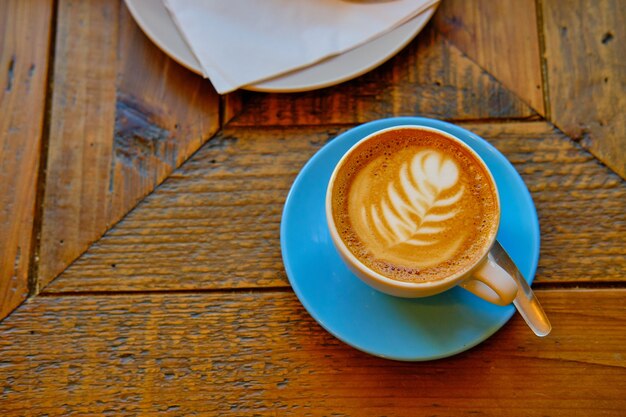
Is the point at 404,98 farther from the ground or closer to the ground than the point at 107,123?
farther from the ground

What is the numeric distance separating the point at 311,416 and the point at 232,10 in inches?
21.4

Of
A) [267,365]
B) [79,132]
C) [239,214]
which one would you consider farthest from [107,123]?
[267,365]

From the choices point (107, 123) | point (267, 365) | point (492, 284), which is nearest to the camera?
point (492, 284)

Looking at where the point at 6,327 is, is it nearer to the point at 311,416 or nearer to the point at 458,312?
the point at 311,416

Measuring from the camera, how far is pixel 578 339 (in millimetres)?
696

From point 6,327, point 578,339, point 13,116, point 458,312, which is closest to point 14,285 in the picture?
point 6,327

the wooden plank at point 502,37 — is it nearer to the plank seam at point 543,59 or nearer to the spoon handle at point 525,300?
the plank seam at point 543,59

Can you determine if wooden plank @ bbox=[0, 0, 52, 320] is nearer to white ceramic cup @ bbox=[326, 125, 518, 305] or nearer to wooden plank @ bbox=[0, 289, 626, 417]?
wooden plank @ bbox=[0, 289, 626, 417]

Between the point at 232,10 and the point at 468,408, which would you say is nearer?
the point at 468,408

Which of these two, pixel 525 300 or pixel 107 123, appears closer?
pixel 525 300

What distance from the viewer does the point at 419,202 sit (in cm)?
65

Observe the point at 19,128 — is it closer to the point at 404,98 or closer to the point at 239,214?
the point at 239,214

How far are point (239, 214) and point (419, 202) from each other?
241mm

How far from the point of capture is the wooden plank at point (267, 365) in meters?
0.68
